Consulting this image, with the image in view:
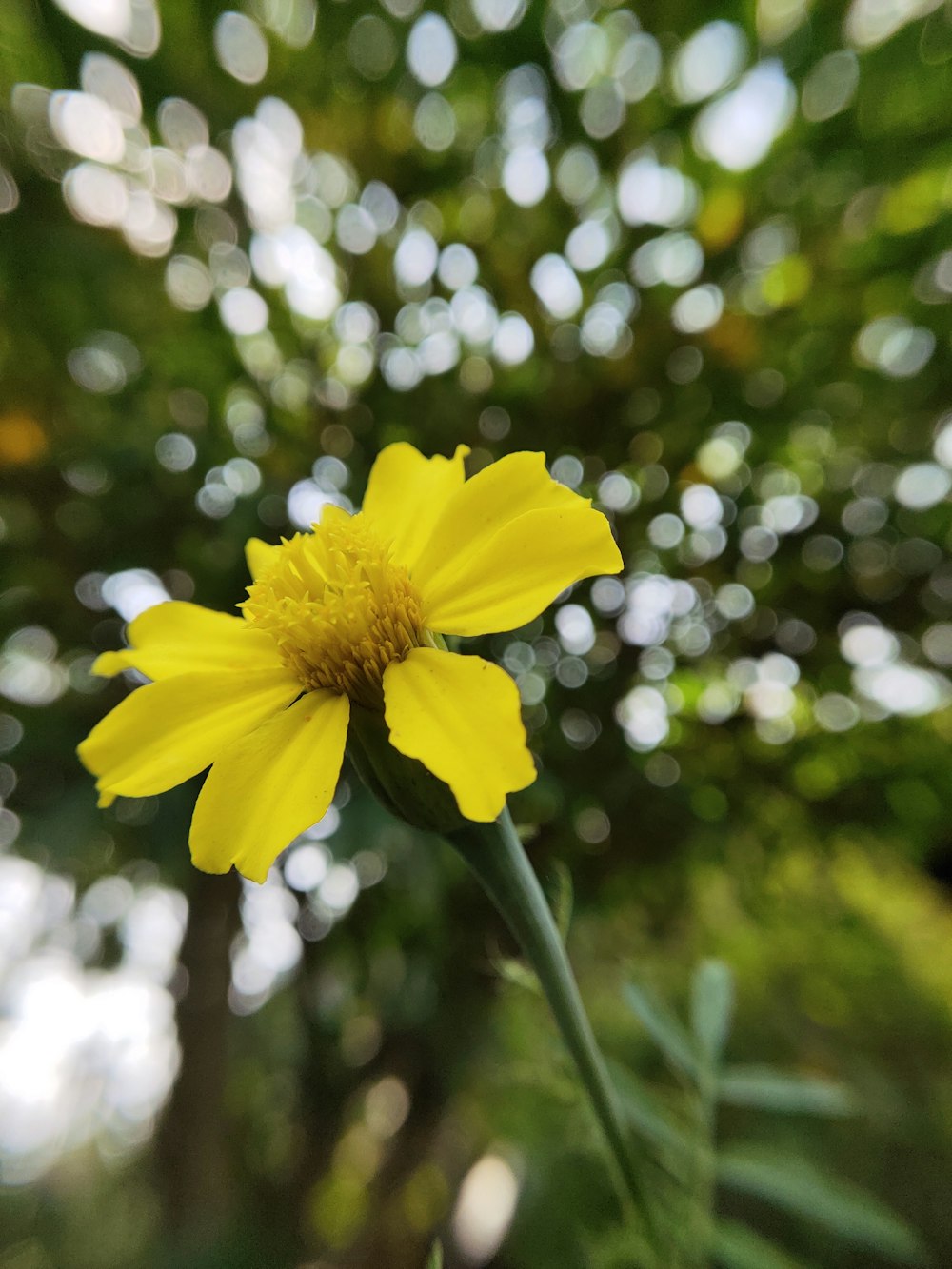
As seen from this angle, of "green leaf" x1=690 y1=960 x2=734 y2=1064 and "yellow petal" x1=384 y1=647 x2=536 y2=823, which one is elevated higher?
"yellow petal" x1=384 y1=647 x2=536 y2=823

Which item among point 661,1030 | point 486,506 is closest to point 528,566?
point 486,506

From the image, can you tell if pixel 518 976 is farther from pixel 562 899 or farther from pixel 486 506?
pixel 486 506

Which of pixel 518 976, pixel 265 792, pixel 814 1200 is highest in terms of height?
pixel 265 792

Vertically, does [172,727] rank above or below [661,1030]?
above

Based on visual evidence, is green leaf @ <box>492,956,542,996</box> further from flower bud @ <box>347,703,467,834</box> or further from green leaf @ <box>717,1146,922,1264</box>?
green leaf @ <box>717,1146,922,1264</box>

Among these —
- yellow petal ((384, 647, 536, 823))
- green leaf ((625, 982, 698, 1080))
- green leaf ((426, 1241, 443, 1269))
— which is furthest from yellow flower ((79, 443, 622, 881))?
green leaf ((625, 982, 698, 1080))

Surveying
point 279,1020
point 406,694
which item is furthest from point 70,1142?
point 406,694

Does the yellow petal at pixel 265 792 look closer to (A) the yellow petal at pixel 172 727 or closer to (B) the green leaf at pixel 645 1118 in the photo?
(A) the yellow petal at pixel 172 727
